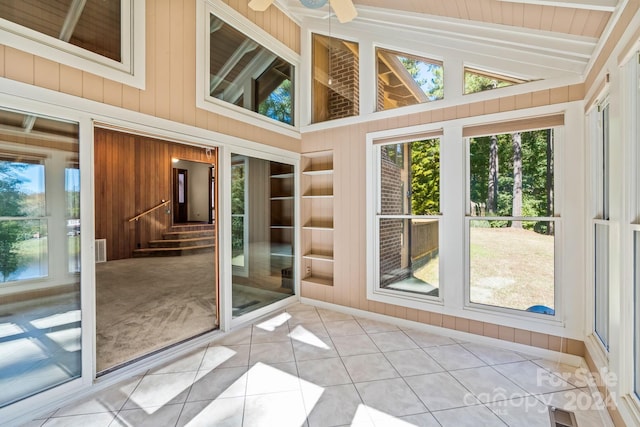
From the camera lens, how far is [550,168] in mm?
2771

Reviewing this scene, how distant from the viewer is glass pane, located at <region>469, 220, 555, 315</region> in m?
2.79

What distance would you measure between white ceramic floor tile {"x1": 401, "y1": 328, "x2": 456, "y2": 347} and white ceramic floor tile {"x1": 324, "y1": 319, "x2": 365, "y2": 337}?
583 mm

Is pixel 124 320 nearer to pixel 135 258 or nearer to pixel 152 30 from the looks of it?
pixel 152 30

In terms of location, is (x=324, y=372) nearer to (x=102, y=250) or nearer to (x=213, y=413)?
→ (x=213, y=413)

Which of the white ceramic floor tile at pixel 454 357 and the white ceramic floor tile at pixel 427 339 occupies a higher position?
the white ceramic floor tile at pixel 454 357

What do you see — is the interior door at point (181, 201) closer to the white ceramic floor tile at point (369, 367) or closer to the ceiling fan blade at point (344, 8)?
the ceiling fan blade at point (344, 8)

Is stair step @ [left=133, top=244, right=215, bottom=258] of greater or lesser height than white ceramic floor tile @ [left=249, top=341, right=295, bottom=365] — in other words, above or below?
above

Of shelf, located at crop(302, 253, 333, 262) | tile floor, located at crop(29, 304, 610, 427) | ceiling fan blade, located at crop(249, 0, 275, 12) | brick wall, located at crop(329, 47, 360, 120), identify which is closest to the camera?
tile floor, located at crop(29, 304, 610, 427)

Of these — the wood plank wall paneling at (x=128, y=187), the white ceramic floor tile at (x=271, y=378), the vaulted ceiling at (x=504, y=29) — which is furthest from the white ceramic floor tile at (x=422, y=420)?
the wood plank wall paneling at (x=128, y=187)

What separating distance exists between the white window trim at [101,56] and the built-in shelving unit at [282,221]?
192 cm

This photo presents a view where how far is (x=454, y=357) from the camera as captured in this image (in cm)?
274

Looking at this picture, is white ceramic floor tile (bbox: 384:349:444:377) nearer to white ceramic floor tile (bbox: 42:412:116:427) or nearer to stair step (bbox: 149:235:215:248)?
white ceramic floor tile (bbox: 42:412:116:427)

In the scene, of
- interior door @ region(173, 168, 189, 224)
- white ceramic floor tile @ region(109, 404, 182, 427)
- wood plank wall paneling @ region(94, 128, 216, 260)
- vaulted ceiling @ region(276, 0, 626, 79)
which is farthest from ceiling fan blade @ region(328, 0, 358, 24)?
interior door @ region(173, 168, 189, 224)

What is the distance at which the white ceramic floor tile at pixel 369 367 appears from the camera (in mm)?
2411
